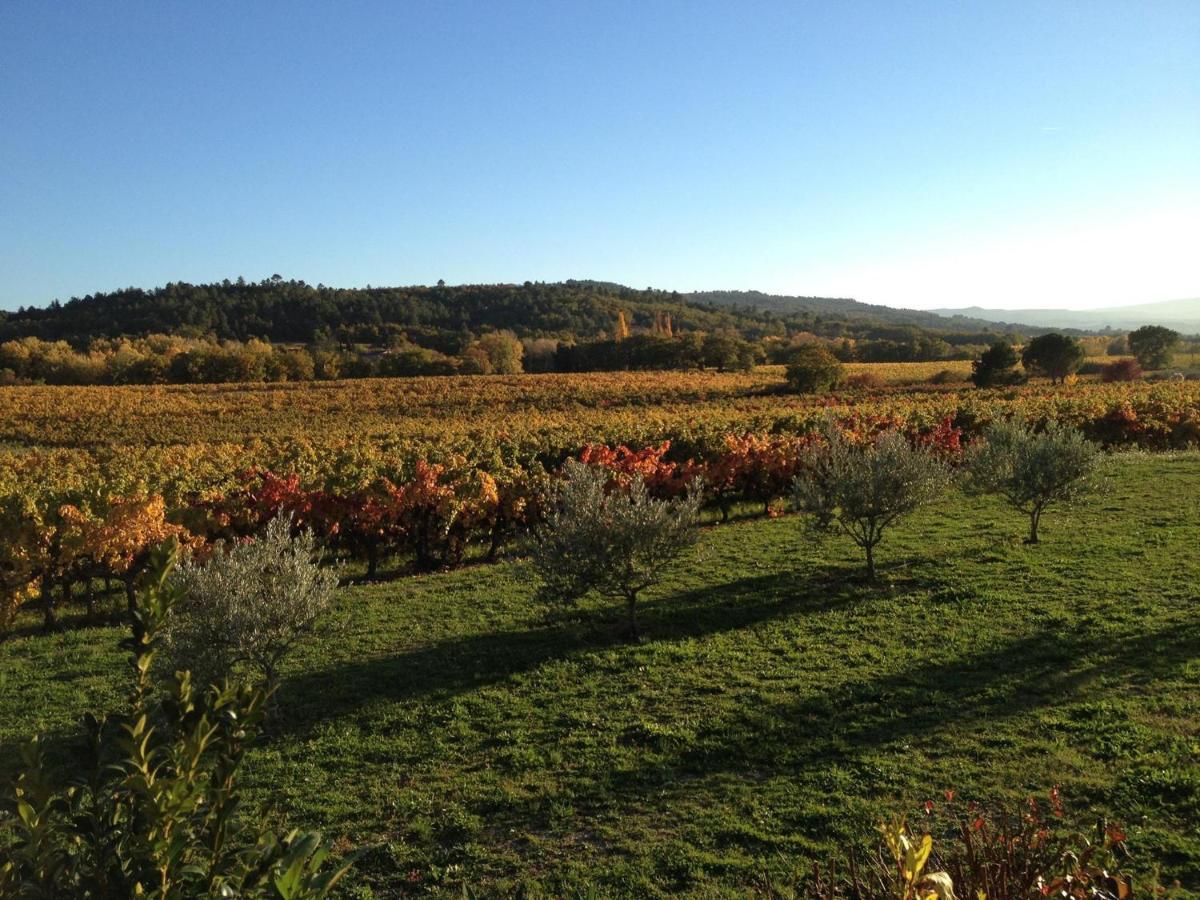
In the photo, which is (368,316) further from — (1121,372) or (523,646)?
(523,646)

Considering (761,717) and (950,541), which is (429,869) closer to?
(761,717)

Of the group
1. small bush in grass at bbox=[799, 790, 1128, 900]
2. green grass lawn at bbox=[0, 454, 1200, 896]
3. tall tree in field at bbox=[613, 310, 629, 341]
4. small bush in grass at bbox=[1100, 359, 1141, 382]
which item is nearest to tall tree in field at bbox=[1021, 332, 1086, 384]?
small bush in grass at bbox=[1100, 359, 1141, 382]

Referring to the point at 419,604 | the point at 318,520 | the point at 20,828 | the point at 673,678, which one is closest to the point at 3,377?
the point at 318,520

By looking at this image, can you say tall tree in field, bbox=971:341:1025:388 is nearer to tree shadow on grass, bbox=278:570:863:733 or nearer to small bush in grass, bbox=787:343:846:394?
small bush in grass, bbox=787:343:846:394

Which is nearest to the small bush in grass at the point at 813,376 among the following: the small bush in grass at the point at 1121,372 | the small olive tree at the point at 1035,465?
the small bush in grass at the point at 1121,372

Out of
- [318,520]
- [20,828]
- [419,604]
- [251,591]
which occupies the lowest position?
[419,604]

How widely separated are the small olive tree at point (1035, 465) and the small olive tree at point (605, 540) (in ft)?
29.7

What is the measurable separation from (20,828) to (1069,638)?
13476mm

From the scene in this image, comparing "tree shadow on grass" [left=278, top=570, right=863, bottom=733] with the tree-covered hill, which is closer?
"tree shadow on grass" [left=278, top=570, right=863, bottom=733]

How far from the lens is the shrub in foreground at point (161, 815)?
2.06 meters

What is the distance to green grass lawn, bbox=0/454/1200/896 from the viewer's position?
730 centimetres

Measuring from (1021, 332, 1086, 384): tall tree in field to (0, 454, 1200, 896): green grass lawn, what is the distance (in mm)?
60779

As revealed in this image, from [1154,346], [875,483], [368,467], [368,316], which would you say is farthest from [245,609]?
[368,316]

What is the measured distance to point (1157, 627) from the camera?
39.5 ft
